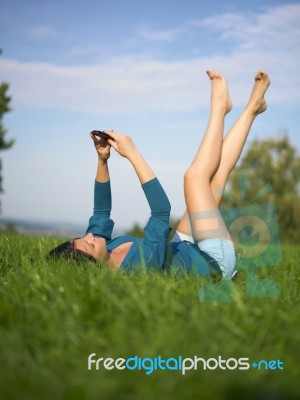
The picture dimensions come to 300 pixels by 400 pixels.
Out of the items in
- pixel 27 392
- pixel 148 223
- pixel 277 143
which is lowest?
pixel 27 392

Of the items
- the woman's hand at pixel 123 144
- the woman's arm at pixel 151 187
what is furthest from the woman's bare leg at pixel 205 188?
the woman's hand at pixel 123 144

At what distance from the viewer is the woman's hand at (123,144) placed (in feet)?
11.7

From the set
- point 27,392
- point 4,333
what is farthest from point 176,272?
point 27,392

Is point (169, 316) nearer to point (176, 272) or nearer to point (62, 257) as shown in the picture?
point (176, 272)

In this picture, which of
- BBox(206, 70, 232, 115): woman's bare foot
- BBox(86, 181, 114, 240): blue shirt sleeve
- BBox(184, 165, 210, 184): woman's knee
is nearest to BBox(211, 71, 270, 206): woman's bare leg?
BBox(206, 70, 232, 115): woman's bare foot

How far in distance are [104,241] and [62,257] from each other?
0.41m

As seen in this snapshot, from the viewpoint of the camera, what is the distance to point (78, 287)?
235cm

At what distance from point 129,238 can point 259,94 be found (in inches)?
74.2

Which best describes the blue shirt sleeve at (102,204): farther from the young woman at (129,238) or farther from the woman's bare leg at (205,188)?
the woman's bare leg at (205,188)

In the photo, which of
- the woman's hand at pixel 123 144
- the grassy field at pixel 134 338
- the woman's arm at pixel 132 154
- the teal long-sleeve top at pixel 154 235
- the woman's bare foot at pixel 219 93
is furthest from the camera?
the woman's bare foot at pixel 219 93

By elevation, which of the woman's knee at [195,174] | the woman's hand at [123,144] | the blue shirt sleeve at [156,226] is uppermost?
the woman's hand at [123,144]

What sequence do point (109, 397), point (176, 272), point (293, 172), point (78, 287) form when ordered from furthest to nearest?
point (293, 172), point (176, 272), point (78, 287), point (109, 397)

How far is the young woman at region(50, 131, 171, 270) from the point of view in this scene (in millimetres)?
3357

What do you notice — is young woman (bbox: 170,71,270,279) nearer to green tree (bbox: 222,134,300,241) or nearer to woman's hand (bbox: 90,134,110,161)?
woman's hand (bbox: 90,134,110,161)
